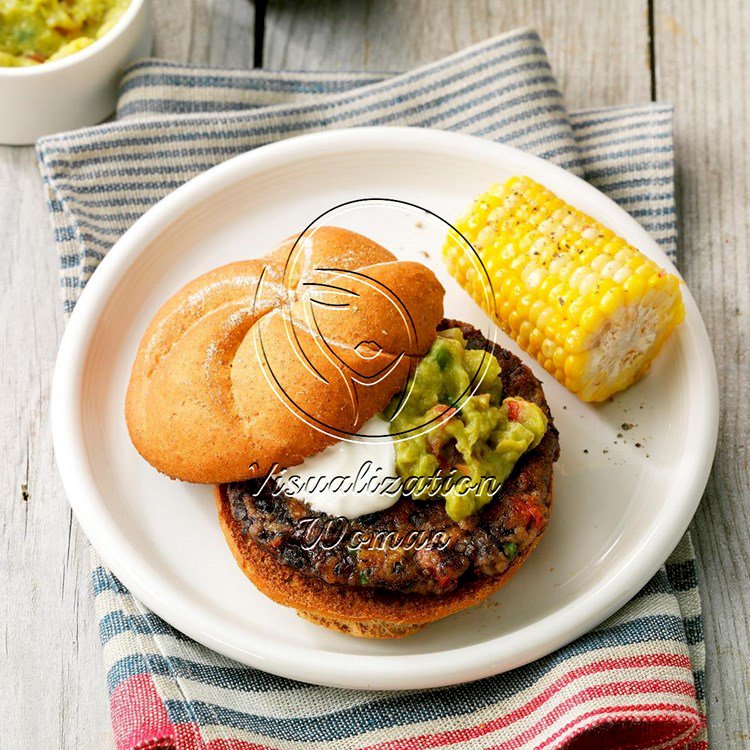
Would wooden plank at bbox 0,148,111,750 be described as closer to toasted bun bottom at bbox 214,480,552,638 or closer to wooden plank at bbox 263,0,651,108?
toasted bun bottom at bbox 214,480,552,638

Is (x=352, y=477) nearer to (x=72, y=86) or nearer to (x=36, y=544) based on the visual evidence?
(x=36, y=544)

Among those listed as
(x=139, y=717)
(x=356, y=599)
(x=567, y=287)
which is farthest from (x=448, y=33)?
(x=139, y=717)

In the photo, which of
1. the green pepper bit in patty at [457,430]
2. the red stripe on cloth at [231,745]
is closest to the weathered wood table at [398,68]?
the red stripe on cloth at [231,745]

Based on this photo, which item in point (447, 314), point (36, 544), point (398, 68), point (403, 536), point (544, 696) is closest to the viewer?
point (403, 536)

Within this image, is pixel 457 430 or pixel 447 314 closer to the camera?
pixel 457 430

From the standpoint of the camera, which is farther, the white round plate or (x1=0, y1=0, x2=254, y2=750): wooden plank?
→ (x1=0, y1=0, x2=254, y2=750): wooden plank

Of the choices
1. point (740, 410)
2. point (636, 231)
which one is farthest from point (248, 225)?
point (740, 410)

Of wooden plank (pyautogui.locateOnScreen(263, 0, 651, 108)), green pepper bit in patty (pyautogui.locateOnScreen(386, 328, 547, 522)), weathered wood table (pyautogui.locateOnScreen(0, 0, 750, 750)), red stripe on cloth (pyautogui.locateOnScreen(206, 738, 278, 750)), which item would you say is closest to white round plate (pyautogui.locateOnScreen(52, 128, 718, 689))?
red stripe on cloth (pyautogui.locateOnScreen(206, 738, 278, 750))

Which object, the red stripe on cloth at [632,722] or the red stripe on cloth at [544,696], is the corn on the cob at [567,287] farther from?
the red stripe on cloth at [632,722]
